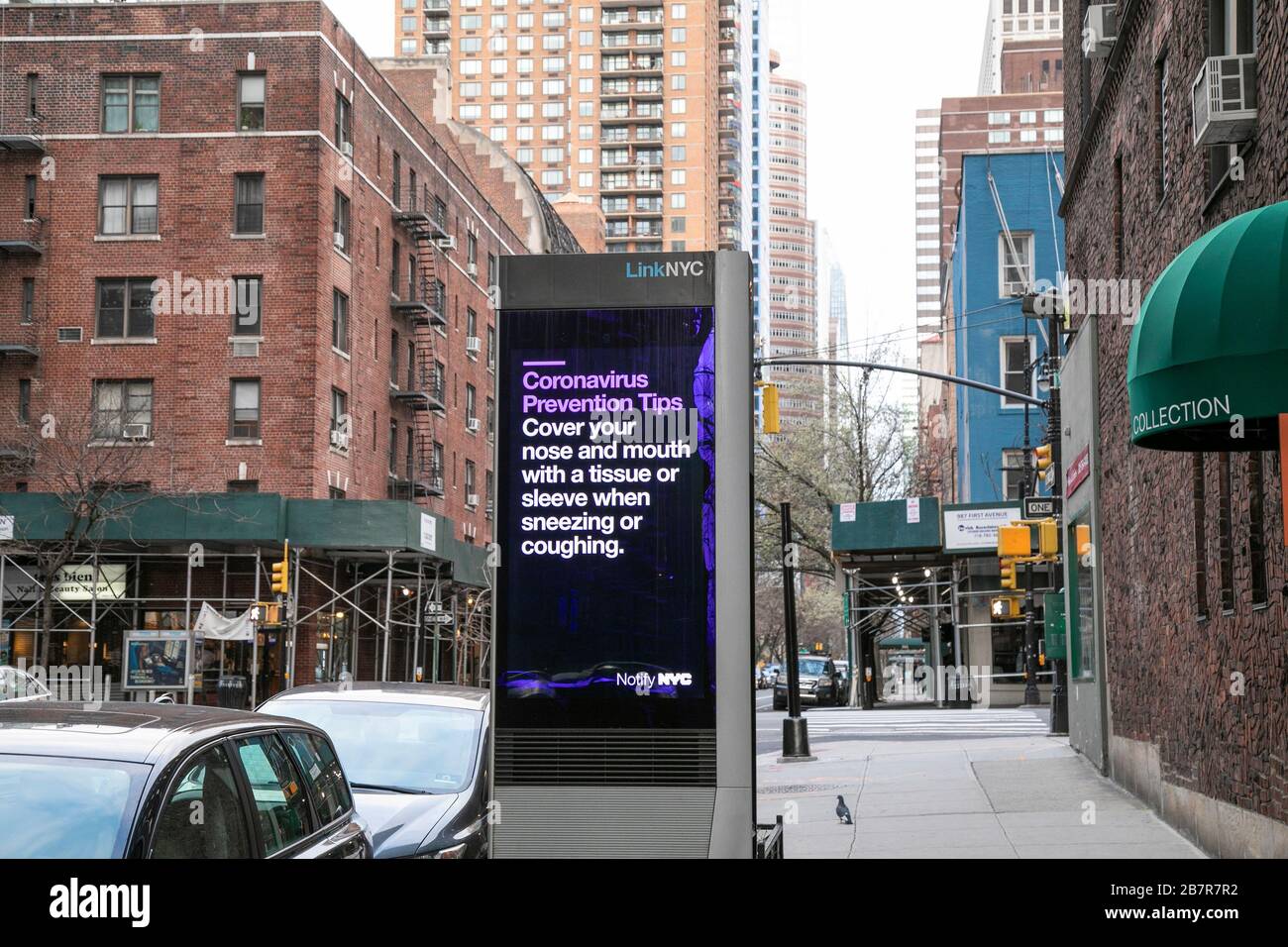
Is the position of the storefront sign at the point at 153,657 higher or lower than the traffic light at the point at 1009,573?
lower

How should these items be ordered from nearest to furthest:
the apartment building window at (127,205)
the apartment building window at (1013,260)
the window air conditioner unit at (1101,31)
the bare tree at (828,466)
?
the window air conditioner unit at (1101,31), the apartment building window at (127,205), the apartment building window at (1013,260), the bare tree at (828,466)

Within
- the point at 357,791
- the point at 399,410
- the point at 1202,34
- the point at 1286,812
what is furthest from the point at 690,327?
the point at 399,410

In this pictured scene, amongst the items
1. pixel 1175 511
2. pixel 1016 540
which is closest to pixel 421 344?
pixel 1016 540

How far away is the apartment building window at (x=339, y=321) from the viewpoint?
1629 inches

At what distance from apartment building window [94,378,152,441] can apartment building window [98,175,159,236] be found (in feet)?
13.8

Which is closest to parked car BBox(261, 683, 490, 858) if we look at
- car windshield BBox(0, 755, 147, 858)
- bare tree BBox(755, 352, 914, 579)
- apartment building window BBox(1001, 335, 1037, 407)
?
car windshield BBox(0, 755, 147, 858)

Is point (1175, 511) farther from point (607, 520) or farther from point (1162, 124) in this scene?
point (607, 520)

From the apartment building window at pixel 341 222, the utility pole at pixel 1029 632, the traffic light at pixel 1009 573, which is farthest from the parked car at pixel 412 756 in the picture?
the apartment building window at pixel 341 222

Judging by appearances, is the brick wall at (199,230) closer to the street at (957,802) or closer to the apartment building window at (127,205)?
the apartment building window at (127,205)

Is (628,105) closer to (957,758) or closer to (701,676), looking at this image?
(957,758)

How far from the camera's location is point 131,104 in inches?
1640

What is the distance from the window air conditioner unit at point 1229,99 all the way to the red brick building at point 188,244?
104 ft

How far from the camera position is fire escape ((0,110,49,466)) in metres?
40.4

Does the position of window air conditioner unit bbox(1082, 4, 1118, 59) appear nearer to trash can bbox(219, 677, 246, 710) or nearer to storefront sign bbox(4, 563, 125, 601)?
trash can bbox(219, 677, 246, 710)
